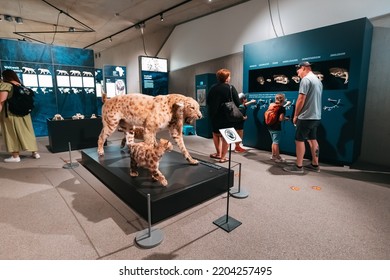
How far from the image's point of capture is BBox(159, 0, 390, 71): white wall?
3.81 meters

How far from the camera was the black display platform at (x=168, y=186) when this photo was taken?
6.48ft

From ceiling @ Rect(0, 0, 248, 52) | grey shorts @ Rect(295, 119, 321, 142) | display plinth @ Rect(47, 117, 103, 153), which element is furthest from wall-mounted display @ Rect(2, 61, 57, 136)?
grey shorts @ Rect(295, 119, 321, 142)

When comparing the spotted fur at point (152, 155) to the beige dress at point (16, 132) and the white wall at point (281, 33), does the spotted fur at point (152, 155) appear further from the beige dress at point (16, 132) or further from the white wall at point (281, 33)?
the white wall at point (281, 33)

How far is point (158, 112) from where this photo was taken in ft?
8.10

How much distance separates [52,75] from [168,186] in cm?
616

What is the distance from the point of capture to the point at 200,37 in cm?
675

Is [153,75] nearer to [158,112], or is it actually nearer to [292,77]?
[292,77]

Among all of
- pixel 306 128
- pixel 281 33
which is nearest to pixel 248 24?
pixel 281 33

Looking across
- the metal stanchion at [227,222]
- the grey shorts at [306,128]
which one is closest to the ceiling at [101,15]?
the grey shorts at [306,128]

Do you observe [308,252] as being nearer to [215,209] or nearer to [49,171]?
[215,209]

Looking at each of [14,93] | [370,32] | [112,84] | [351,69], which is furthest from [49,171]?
[112,84]

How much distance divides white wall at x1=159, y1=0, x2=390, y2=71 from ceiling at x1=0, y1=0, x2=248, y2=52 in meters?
0.37

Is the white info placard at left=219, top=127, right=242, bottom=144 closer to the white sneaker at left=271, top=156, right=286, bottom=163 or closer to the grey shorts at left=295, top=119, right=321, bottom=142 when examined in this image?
the grey shorts at left=295, top=119, right=321, bottom=142

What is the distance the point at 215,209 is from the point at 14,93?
381 cm
